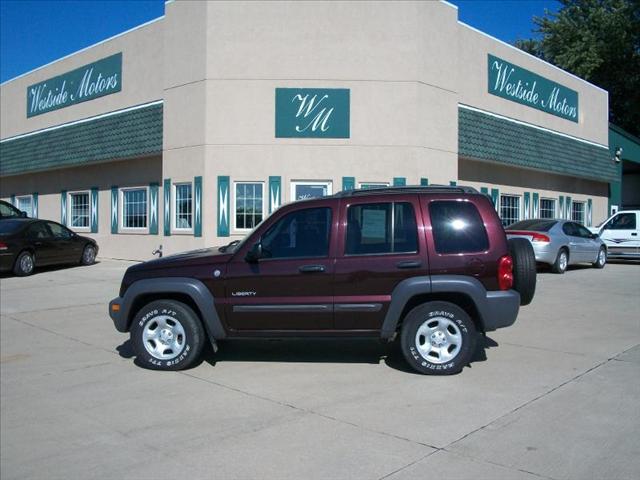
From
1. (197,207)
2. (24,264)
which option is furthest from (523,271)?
(24,264)

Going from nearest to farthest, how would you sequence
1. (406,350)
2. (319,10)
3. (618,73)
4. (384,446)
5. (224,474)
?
(224,474), (384,446), (406,350), (319,10), (618,73)

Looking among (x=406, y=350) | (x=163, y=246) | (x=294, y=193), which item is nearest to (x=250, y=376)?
(x=406, y=350)

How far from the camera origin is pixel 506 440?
14.7ft

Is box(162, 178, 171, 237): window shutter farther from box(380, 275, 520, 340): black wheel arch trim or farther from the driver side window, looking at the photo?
box(380, 275, 520, 340): black wheel arch trim

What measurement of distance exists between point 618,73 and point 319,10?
29.5 m

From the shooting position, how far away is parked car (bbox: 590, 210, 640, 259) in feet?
61.6

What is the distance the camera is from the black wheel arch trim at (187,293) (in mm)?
6363

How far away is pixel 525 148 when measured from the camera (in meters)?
20.4

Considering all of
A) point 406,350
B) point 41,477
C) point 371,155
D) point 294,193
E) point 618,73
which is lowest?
point 41,477

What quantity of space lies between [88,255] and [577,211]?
19259 millimetres

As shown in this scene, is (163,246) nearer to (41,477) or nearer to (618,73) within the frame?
(41,477)

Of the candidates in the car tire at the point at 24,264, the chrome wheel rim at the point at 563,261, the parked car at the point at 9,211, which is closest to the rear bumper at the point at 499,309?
the chrome wheel rim at the point at 563,261

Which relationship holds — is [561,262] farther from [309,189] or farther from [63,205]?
[63,205]

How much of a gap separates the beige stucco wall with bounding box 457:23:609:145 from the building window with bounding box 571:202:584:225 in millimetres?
2723
